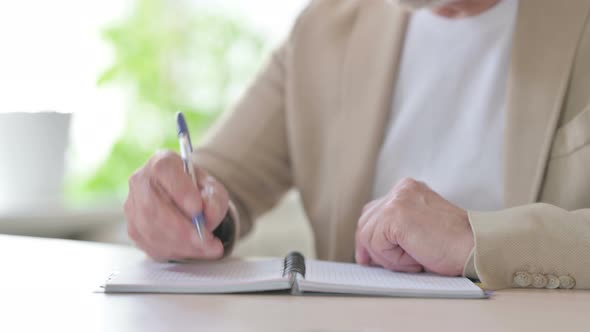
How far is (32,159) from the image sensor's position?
1.99 m

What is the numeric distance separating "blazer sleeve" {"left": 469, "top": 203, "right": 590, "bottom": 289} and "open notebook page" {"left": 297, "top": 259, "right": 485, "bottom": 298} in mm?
39

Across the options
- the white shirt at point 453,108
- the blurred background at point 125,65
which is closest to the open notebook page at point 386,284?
the white shirt at point 453,108

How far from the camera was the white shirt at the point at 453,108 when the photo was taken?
1277 mm

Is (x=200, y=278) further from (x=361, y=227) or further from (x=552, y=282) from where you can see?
(x=552, y=282)

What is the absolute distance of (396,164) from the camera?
1.40 m

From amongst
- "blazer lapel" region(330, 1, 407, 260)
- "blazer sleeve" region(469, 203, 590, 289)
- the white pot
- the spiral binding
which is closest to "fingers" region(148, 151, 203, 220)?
the spiral binding

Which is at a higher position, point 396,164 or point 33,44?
point 33,44

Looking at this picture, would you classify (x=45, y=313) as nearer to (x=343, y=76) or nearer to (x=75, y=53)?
(x=343, y=76)

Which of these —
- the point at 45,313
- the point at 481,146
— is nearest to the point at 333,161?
the point at 481,146

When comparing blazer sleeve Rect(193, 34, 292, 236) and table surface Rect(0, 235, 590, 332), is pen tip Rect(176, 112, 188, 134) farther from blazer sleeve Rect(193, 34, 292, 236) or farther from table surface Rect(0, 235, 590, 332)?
blazer sleeve Rect(193, 34, 292, 236)

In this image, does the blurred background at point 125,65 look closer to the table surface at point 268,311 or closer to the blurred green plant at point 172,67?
the blurred green plant at point 172,67

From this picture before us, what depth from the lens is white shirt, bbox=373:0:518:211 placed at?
1.28m

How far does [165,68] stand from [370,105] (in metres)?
2.63

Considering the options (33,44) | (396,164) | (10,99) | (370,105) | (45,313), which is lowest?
(45,313)
